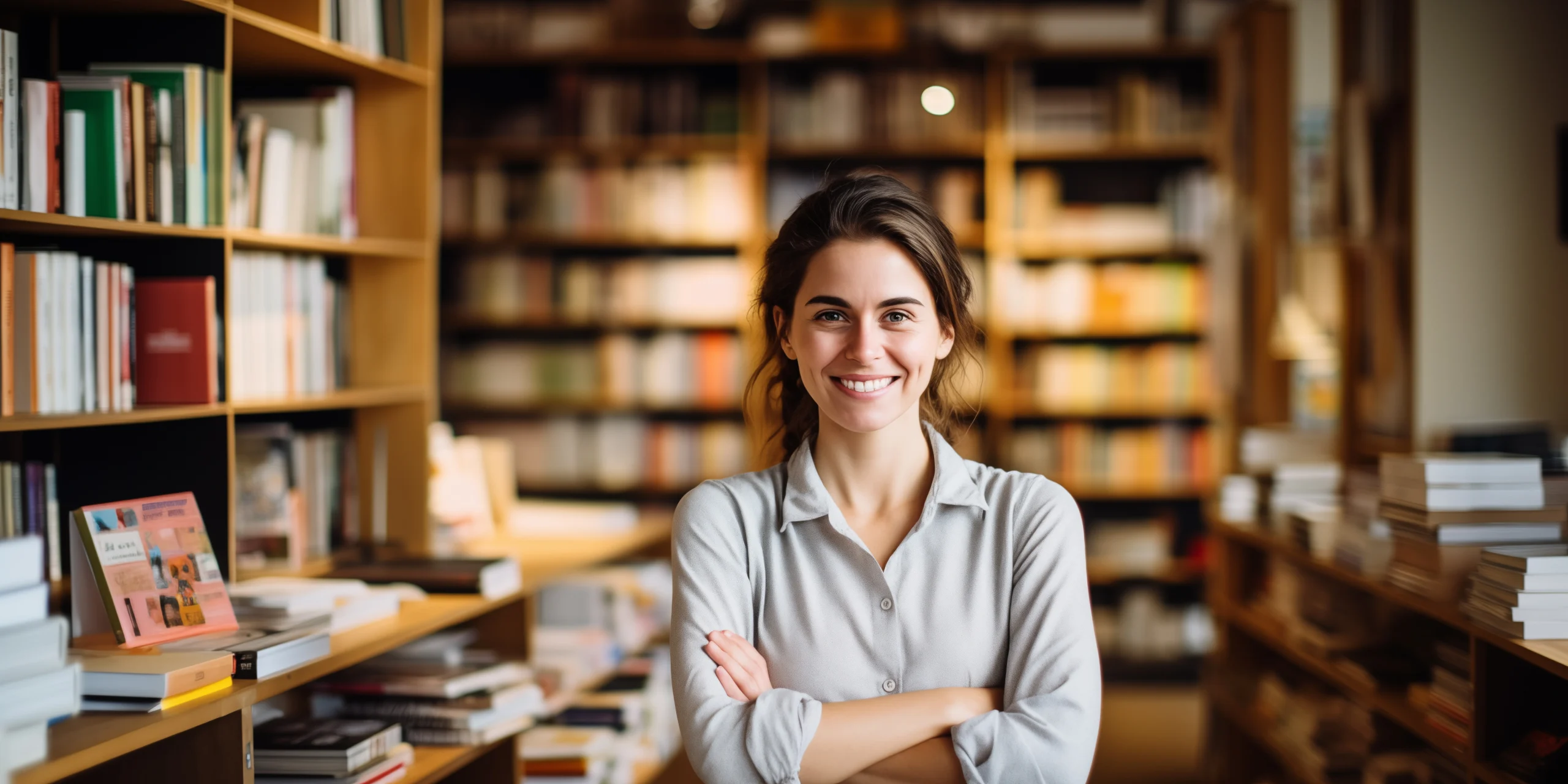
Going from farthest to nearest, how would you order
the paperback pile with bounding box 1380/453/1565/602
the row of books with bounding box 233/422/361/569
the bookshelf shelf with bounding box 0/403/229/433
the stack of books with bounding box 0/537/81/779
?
the row of books with bounding box 233/422/361/569, the paperback pile with bounding box 1380/453/1565/602, the bookshelf shelf with bounding box 0/403/229/433, the stack of books with bounding box 0/537/81/779

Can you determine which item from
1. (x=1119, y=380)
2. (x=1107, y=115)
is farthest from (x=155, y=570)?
(x=1107, y=115)

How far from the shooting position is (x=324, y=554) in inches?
104

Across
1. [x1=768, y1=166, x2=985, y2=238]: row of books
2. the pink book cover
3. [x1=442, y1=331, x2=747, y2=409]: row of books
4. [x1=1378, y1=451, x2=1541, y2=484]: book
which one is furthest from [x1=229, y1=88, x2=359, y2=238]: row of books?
[x1=768, y1=166, x2=985, y2=238]: row of books

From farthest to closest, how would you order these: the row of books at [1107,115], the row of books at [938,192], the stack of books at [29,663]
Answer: the row of books at [938,192]
the row of books at [1107,115]
the stack of books at [29,663]

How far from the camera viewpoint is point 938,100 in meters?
4.92

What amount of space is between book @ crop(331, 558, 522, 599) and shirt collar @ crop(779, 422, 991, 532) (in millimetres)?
937

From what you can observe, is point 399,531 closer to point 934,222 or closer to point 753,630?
point 753,630

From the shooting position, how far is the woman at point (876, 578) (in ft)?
4.95

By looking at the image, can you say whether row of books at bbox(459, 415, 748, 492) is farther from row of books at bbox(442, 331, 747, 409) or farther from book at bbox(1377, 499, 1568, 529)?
book at bbox(1377, 499, 1568, 529)

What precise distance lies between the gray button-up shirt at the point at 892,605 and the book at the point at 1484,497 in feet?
2.83

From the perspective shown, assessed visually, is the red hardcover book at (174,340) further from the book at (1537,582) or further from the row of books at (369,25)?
the book at (1537,582)

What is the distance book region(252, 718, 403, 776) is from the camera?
1.93 metres

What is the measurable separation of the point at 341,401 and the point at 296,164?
51 centimetres

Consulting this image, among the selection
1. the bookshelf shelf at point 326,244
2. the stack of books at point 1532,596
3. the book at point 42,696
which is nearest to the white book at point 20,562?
the book at point 42,696
